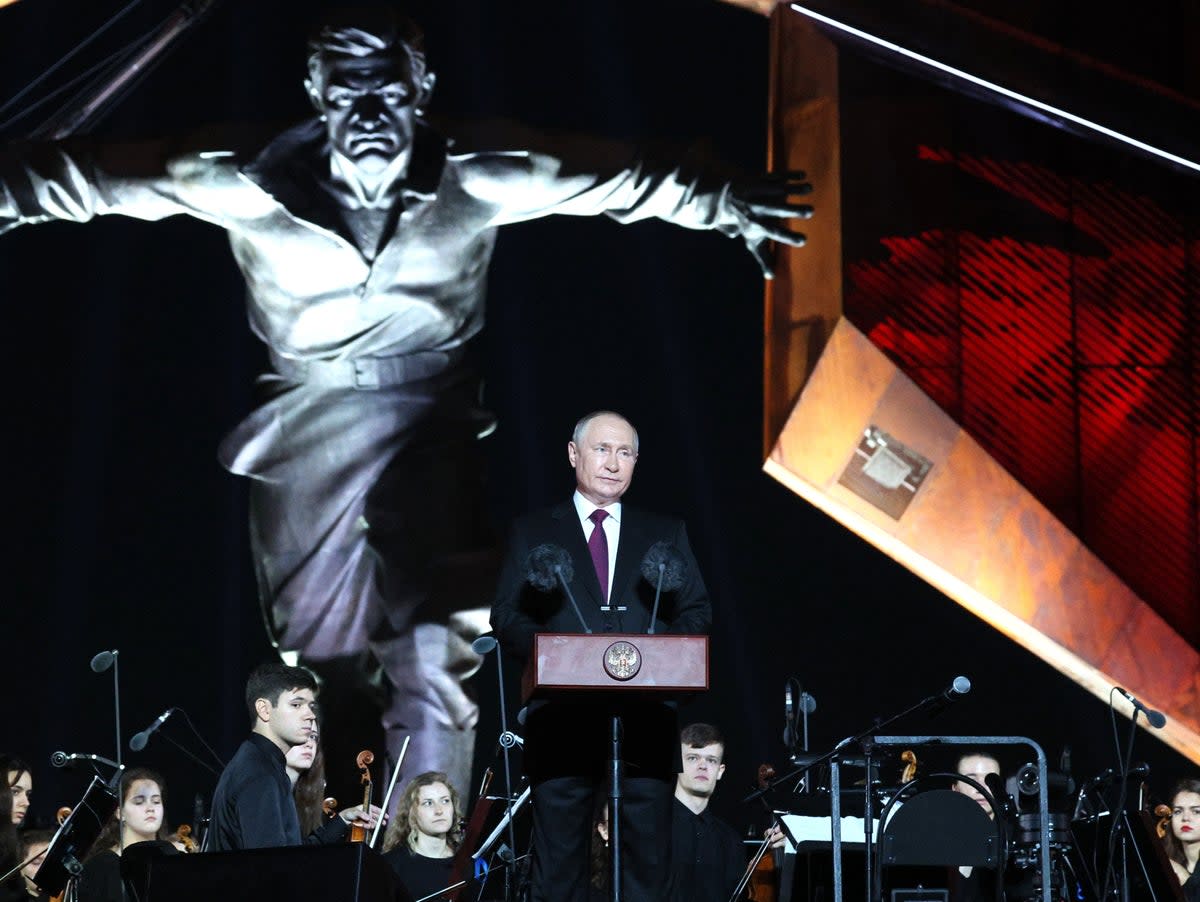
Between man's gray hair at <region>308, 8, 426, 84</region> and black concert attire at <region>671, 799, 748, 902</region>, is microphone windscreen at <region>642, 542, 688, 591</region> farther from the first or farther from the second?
man's gray hair at <region>308, 8, 426, 84</region>

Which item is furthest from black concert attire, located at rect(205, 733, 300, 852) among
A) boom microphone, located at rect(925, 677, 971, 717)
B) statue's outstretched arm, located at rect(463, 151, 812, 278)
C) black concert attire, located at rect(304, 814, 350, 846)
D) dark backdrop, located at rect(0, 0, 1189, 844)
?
statue's outstretched arm, located at rect(463, 151, 812, 278)

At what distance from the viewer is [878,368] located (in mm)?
8039

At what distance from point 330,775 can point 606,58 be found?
12.9 feet

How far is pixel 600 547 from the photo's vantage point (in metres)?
3.77

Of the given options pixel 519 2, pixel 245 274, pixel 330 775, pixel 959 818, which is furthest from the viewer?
pixel 519 2

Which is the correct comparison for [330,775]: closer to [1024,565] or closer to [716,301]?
[716,301]

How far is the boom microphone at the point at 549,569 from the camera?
3.59 meters

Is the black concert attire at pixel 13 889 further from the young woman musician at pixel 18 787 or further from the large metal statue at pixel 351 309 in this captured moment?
the large metal statue at pixel 351 309

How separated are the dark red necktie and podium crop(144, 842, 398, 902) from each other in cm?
84

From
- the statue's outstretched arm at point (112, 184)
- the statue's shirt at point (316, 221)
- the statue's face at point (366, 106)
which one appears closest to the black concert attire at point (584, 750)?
the statue's shirt at point (316, 221)

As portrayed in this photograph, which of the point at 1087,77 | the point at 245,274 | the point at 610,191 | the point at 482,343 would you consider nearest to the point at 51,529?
the point at 245,274

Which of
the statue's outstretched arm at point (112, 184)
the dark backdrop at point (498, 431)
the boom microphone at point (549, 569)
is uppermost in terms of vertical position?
the statue's outstretched arm at point (112, 184)

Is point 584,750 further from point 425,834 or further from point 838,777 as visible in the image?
point 425,834

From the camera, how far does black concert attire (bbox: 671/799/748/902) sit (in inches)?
211
